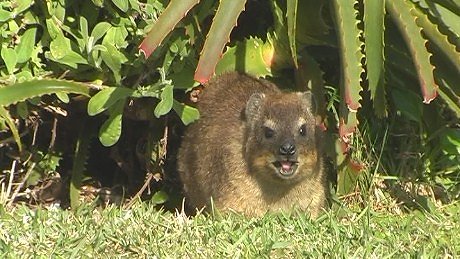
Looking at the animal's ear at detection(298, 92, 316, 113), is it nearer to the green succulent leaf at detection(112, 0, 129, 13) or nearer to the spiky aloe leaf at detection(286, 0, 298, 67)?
the spiky aloe leaf at detection(286, 0, 298, 67)

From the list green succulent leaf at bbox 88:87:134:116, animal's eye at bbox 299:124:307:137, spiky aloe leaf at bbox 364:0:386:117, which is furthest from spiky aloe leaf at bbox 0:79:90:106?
spiky aloe leaf at bbox 364:0:386:117

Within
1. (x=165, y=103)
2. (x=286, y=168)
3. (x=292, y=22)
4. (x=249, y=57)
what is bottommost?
(x=286, y=168)

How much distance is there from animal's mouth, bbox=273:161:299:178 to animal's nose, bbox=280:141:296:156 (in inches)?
3.2

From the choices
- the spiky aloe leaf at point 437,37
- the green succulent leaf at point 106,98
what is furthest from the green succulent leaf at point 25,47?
the spiky aloe leaf at point 437,37

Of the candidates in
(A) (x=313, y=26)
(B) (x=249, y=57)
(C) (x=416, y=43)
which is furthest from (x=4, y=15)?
(C) (x=416, y=43)

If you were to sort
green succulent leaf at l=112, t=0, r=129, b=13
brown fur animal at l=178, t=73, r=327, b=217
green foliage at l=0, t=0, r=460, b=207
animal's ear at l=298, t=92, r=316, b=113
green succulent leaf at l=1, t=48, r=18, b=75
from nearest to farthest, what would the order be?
green foliage at l=0, t=0, r=460, b=207 < green succulent leaf at l=112, t=0, r=129, b=13 < green succulent leaf at l=1, t=48, r=18, b=75 < brown fur animal at l=178, t=73, r=327, b=217 < animal's ear at l=298, t=92, r=316, b=113

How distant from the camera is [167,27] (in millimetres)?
5754

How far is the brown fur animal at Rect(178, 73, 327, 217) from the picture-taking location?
21.5 ft

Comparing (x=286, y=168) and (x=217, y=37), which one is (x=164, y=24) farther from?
(x=286, y=168)

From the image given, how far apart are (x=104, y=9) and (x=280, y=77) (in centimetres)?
134

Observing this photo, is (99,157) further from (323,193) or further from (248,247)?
(248,247)

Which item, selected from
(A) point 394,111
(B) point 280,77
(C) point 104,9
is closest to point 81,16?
(C) point 104,9

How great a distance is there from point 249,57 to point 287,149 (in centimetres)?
80

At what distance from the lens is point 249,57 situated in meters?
6.89
